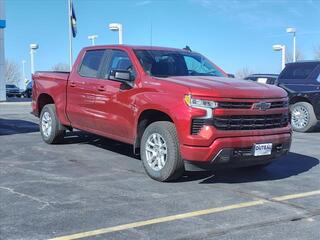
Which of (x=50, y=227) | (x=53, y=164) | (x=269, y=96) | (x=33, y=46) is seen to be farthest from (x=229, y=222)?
(x=33, y=46)

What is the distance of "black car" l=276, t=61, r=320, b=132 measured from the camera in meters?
13.1

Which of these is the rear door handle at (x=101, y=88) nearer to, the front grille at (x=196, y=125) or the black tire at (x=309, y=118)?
the front grille at (x=196, y=125)

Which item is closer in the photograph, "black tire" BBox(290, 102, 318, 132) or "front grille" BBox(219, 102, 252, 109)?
"front grille" BBox(219, 102, 252, 109)

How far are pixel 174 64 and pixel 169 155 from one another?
1797mm

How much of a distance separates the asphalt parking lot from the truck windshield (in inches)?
59.3

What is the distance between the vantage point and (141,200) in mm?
5922

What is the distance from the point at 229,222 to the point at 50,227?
5.68 ft

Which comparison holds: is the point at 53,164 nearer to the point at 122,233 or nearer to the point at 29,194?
the point at 29,194

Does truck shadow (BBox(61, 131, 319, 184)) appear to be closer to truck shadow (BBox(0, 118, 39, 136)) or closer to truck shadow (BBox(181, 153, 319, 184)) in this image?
truck shadow (BBox(181, 153, 319, 184))

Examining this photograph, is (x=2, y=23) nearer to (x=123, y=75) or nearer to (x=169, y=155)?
(x=123, y=75)

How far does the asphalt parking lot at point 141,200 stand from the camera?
484cm

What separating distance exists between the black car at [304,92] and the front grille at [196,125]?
747 cm

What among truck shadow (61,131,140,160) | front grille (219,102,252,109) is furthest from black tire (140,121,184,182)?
truck shadow (61,131,140,160)

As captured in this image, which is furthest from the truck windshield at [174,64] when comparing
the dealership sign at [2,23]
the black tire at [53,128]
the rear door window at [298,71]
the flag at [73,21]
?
the dealership sign at [2,23]
